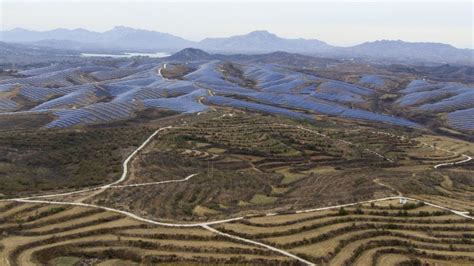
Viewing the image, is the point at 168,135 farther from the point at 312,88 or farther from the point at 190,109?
the point at 312,88

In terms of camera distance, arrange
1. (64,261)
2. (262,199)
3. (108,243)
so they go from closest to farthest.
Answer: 1. (64,261)
2. (108,243)
3. (262,199)

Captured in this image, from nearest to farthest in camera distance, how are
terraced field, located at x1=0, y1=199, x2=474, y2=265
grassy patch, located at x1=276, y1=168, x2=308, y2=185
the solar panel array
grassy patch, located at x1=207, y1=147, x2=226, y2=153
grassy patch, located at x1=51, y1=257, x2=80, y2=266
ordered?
grassy patch, located at x1=51, y1=257, x2=80, y2=266, terraced field, located at x1=0, y1=199, x2=474, y2=265, grassy patch, located at x1=276, y1=168, x2=308, y2=185, grassy patch, located at x1=207, y1=147, x2=226, y2=153, the solar panel array

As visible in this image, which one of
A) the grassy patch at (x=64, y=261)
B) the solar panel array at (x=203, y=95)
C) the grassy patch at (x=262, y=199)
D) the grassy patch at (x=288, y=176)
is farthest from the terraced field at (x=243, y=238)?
the solar panel array at (x=203, y=95)

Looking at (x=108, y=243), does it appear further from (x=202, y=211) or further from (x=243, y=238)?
(x=202, y=211)

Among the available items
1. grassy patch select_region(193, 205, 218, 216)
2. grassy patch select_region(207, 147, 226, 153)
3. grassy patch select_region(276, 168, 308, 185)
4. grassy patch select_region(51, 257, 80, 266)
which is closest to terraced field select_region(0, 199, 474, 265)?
grassy patch select_region(51, 257, 80, 266)

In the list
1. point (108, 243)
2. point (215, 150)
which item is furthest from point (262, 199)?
point (108, 243)

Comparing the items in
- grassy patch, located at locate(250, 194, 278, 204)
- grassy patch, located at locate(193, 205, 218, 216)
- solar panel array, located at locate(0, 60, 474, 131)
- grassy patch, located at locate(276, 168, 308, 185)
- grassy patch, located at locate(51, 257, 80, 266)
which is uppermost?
solar panel array, located at locate(0, 60, 474, 131)

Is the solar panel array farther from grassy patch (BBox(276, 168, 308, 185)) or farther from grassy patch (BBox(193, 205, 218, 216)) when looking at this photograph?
grassy patch (BBox(193, 205, 218, 216))

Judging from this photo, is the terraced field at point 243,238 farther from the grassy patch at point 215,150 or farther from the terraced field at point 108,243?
the grassy patch at point 215,150

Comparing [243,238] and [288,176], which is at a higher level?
[243,238]
